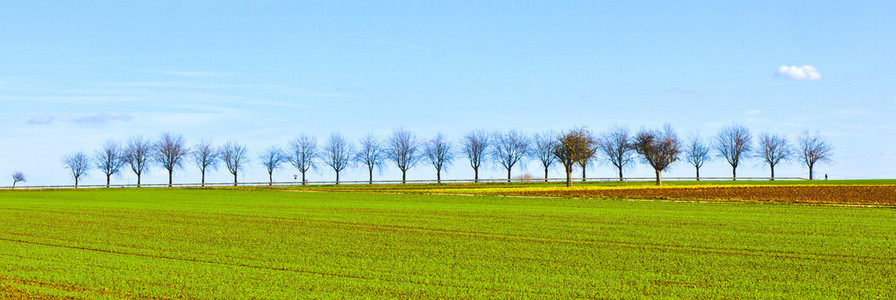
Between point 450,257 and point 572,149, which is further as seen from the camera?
point 572,149

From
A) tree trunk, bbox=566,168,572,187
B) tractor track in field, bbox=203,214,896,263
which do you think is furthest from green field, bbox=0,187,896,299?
tree trunk, bbox=566,168,572,187

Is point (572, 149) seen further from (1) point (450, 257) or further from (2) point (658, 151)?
(1) point (450, 257)

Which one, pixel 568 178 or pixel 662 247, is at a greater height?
pixel 568 178

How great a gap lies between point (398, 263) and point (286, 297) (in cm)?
375

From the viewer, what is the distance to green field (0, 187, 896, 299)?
11320 mm

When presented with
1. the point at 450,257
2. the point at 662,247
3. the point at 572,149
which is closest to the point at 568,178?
the point at 572,149

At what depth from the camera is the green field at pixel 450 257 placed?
11.3m

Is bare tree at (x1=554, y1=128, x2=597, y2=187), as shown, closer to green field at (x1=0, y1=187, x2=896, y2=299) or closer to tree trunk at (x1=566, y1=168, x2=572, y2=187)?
tree trunk at (x1=566, y1=168, x2=572, y2=187)

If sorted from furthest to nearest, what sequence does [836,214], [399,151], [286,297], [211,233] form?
[399,151] < [836,214] < [211,233] < [286,297]

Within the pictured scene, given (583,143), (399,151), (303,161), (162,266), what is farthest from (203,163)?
(162,266)

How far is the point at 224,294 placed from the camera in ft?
35.6

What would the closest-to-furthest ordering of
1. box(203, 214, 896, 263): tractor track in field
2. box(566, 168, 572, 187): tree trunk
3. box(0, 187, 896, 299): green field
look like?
1. box(0, 187, 896, 299): green field
2. box(203, 214, 896, 263): tractor track in field
3. box(566, 168, 572, 187): tree trunk

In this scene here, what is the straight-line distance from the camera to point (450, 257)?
1489 cm

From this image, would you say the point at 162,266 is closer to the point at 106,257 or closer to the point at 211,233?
the point at 106,257
